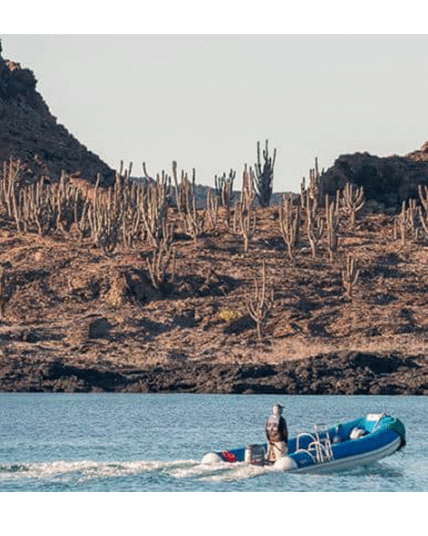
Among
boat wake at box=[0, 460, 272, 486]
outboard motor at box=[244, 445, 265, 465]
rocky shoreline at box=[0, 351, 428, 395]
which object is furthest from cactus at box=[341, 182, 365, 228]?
boat wake at box=[0, 460, 272, 486]

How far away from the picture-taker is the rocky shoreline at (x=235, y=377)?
203 ft

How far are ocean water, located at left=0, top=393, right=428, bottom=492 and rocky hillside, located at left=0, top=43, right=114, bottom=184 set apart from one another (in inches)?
1536

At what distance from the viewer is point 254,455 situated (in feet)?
97.0

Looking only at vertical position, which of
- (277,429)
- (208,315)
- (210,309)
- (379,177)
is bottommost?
(277,429)

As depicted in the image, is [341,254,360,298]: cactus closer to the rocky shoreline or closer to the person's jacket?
the rocky shoreline

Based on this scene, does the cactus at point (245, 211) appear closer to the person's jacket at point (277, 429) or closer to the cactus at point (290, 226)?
the cactus at point (290, 226)

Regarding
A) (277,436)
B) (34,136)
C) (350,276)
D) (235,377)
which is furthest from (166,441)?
(34,136)

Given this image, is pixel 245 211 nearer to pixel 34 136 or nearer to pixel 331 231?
pixel 331 231

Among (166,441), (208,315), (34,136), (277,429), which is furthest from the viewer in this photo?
(34,136)

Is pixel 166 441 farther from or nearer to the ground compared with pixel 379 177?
nearer to the ground

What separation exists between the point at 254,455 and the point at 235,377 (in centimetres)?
3276

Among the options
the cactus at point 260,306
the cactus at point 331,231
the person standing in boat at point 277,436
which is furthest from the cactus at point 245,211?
the person standing in boat at point 277,436

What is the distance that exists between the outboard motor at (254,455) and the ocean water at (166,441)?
0.81 ft

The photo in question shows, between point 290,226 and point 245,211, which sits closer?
point 290,226
